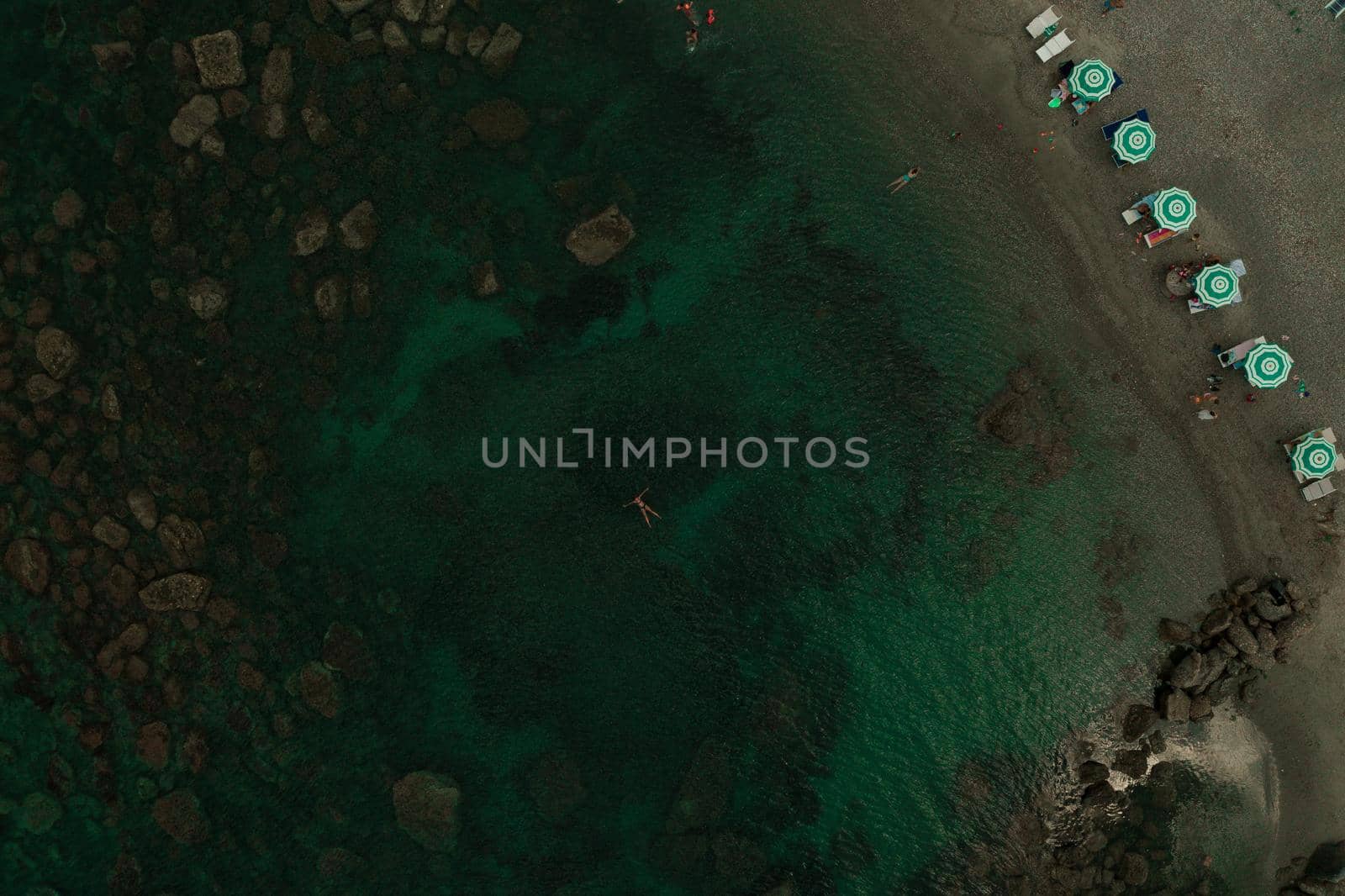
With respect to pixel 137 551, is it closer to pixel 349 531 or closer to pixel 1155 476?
pixel 349 531

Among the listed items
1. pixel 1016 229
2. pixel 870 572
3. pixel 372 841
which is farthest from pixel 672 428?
pixel 372 841

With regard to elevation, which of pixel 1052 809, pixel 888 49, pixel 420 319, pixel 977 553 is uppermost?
pixel 888 49

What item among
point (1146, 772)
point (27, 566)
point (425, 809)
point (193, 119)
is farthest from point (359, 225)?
point (1146, 772)

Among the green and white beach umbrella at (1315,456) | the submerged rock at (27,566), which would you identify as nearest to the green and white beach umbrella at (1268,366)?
the green and white beach umbrella at (1315,456)

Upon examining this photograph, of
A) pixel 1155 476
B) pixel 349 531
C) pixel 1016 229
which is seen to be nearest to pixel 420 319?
pixel 349 531

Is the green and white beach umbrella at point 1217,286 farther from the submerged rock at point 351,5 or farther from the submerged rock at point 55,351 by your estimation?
the submerged rock at point 55,351

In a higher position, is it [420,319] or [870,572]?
[420,319]

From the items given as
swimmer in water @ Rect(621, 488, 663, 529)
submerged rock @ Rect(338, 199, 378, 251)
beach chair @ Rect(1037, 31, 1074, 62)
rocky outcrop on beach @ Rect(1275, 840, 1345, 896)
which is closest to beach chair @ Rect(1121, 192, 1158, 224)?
beach chair @ Rect(1037, 31, 1074, 62)
